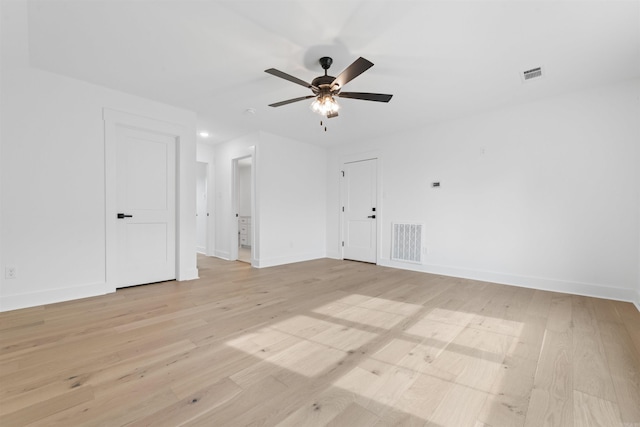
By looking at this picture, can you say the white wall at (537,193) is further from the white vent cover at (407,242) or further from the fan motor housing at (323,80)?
the fan motor housing at (323,80)

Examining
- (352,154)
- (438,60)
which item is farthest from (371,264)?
(438,60)

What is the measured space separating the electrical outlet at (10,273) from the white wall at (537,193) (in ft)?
17.0

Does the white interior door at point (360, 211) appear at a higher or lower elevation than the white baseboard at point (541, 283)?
higher

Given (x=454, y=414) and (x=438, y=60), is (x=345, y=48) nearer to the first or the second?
(x=438, y=60)

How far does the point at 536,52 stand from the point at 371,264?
3.91m

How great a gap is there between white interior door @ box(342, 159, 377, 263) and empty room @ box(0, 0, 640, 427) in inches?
12.4

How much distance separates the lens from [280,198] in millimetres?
5293

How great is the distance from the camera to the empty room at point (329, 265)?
1.52m

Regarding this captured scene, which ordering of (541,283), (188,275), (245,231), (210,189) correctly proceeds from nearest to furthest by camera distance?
(541,283)
(188,275)
(210,189)
(245,231)

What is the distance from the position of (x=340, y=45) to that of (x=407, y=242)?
3521 mm

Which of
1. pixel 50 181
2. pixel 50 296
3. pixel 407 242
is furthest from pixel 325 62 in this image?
pixel 50 296

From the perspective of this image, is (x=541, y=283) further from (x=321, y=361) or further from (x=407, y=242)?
(x=321, y=361)

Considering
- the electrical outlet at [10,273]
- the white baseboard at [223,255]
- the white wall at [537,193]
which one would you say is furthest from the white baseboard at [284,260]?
the electrical outlet at [10,273]

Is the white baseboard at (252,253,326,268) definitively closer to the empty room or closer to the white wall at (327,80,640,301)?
the empty room
